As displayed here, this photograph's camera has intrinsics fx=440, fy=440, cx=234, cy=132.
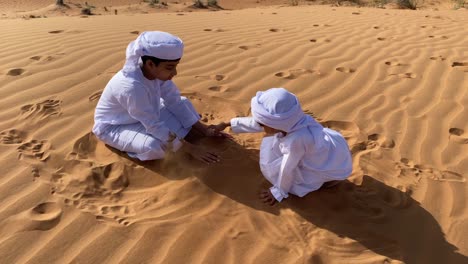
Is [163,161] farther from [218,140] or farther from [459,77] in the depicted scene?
[459,77]

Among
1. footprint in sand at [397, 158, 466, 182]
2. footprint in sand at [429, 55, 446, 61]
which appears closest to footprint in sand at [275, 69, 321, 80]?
footprint in sand at [429, 55, 446, 61]

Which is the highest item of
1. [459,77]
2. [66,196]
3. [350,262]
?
[459,77]

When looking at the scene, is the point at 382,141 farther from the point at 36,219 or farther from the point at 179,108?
the point at 36,219

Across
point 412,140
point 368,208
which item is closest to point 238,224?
point 368,208

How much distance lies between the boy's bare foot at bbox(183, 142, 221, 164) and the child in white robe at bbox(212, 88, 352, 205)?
0.98 ft

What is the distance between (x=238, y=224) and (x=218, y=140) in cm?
90

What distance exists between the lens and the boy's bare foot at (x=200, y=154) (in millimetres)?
2852

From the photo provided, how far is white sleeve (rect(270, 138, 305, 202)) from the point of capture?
2402 millimetres

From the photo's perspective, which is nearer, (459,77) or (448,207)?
(448,207)

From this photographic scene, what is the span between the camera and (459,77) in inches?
169

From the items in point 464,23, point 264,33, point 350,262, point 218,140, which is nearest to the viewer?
point 350,262

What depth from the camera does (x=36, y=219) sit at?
2.37 metres

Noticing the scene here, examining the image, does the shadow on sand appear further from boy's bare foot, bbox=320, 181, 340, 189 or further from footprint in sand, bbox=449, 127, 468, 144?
footprint in sand, bbox=449, 127, 468, 144

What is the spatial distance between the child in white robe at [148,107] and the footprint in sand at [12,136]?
534 mm
